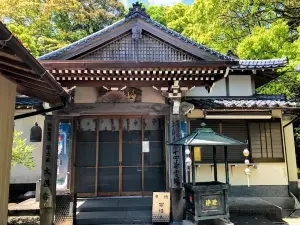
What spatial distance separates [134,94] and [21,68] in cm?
467

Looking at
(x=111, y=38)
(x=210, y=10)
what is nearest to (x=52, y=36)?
(x=210, y=10)

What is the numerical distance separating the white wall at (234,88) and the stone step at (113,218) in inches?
213

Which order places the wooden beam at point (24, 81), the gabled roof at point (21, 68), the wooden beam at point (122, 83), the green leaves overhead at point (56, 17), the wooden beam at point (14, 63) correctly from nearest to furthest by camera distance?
the gabled roof at point (21, 68)
the wooden beam at point (14, 63)
the wooden beam at point (24, 81)
the wooden beam at point (122, 83)
the green leaves overhead at point (56, 17)

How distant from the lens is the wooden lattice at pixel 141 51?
781 centimetres

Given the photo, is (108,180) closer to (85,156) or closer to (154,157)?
(85,156)

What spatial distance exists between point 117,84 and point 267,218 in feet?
21.5

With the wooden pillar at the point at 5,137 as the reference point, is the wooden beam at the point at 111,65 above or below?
above

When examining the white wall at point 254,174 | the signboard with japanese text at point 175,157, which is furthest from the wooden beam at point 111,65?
the white wall at point 254,174

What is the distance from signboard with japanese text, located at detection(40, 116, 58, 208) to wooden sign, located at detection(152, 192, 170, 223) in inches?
122

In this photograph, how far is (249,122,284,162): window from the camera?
9.24 meters

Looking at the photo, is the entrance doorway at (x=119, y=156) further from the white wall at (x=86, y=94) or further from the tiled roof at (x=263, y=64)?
the tiled roof at (x=263, y=64)

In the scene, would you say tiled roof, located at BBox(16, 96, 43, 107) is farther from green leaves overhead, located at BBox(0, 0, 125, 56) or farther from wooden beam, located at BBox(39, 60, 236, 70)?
green leaves overhead, located at BBox(0, 0, 125, 56)

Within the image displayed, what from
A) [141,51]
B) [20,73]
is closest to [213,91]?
[141,51]

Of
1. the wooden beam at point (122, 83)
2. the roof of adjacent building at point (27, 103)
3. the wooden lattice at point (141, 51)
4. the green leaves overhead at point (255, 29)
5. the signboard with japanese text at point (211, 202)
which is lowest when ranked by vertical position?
the signboard with japanese text at point (211, 202)
